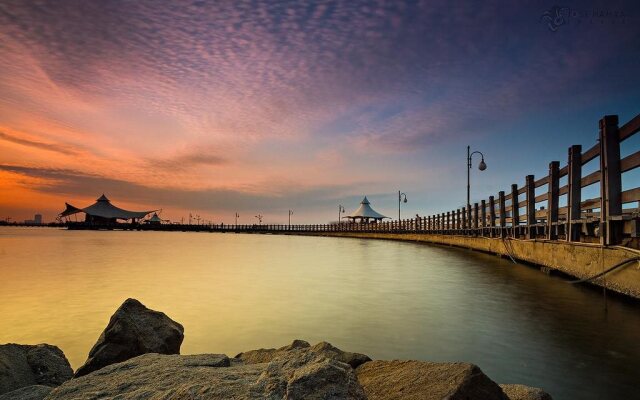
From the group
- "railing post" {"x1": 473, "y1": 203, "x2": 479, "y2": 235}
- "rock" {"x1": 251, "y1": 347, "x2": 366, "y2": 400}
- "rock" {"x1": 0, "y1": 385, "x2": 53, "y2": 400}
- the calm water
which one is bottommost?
the calm water

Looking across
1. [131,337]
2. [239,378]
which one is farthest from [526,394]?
[131,337]

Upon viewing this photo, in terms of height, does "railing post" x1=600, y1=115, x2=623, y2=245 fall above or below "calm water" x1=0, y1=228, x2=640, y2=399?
above

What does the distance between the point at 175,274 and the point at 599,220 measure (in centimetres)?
1605

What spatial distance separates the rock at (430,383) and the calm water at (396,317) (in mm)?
2044

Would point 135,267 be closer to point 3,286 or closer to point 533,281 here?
point 3,286

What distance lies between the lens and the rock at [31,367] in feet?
12.6

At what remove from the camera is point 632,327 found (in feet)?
21.6

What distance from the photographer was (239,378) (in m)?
2.67

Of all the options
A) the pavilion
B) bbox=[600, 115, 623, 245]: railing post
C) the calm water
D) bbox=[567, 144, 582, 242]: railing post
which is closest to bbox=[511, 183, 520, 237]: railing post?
the calm water

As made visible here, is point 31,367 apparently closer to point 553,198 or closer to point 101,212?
point 553,198

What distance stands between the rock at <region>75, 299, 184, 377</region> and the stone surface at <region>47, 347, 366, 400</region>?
1.32 metres

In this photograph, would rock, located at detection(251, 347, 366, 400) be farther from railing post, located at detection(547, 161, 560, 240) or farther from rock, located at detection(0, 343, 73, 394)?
railing post, located at detection(547, 161, 560, 240)

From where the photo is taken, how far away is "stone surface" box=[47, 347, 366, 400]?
237 cm

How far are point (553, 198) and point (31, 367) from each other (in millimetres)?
12888
